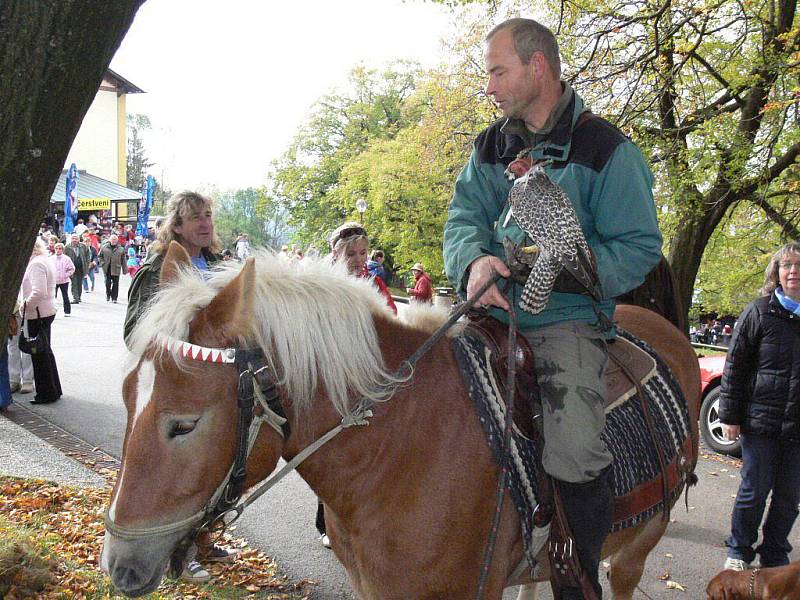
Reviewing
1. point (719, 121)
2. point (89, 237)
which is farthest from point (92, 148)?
point (719, 121)

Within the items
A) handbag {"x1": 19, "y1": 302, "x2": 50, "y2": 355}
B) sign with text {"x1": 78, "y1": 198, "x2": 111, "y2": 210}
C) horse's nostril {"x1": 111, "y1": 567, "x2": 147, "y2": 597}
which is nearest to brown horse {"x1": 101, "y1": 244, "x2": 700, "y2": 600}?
horse's nostril {"x1": 111, "y1": 567, "x2": 147, "y2": 597}

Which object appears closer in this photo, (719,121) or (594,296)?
(594,296)

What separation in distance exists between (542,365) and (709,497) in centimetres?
488

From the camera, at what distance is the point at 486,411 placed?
7.75 ft

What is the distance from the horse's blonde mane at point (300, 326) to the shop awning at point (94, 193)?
39.1m

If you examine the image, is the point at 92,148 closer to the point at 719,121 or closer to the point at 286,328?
the point at 719,121

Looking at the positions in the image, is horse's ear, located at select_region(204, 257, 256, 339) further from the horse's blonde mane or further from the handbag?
the handbag

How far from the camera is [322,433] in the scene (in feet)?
7.30

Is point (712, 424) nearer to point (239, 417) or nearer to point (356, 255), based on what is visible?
point (356, 255)

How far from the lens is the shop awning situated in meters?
38.8

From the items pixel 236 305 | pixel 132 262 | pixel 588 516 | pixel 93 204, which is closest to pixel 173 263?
pixel 236 305

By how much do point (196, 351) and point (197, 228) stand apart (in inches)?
108

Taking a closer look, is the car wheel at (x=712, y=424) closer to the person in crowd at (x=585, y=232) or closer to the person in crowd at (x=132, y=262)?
the person in crowd at (x=585, y=232)

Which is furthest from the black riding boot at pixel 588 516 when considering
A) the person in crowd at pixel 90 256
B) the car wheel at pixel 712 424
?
the person in crowd at pixel 90 256
